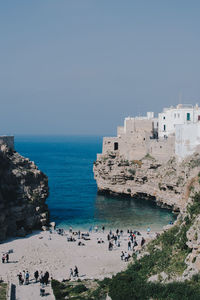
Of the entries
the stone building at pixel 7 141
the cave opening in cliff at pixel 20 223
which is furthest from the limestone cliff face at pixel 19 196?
the stone building at pixel 7 141

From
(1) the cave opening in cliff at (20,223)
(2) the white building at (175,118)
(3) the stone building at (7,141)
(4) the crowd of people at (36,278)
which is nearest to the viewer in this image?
(4) the crowd of people at (36,278)

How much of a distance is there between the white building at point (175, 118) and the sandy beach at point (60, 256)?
2024cm

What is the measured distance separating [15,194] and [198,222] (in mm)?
20990

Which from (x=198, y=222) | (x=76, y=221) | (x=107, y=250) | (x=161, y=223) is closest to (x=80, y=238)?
(x=107, y=250)

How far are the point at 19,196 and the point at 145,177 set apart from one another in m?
18.4

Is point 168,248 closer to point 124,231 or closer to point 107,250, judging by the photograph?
point 107,250

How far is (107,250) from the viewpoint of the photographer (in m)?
29.5

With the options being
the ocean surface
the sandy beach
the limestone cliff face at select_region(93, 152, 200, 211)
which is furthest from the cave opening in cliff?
the limestone cliff face at select_region(93, 152, 200, 211)

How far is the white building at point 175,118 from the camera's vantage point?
4978 cm

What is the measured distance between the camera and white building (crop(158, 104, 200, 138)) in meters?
49.8

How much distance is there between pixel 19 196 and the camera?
3575cm

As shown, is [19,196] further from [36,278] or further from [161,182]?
[161,182]

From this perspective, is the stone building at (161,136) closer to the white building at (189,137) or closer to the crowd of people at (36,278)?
the white building at (189,137)

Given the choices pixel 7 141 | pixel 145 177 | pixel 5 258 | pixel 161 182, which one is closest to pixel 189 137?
pixel 161 182
